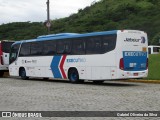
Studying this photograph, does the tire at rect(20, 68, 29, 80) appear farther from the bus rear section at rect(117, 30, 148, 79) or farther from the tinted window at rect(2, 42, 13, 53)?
the bus rear section at rect(117, 30, 148, 79)

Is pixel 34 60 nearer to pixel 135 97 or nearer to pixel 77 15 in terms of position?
pixel 135 97

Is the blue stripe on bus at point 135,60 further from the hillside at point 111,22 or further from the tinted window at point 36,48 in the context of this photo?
the hillside at point 111,22

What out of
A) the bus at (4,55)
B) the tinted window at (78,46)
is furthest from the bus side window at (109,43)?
the bus at (4,55)

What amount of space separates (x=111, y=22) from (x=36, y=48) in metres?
90.2

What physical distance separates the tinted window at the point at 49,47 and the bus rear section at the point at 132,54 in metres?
5.62

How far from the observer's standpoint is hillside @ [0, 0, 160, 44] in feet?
346

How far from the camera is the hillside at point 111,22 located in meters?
105

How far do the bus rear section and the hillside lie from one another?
229 ft

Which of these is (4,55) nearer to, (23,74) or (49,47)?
(23,74)

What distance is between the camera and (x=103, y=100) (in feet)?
45.5

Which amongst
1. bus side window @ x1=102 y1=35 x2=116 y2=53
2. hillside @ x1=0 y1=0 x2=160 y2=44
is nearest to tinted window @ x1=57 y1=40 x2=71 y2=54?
bus side window @ x1=102 y1=35 x2=116 y2=53

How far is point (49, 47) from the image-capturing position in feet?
82.1

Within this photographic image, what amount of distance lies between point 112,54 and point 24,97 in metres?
6.52

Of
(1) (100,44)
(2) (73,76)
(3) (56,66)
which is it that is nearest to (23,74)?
(3) (56,66)
